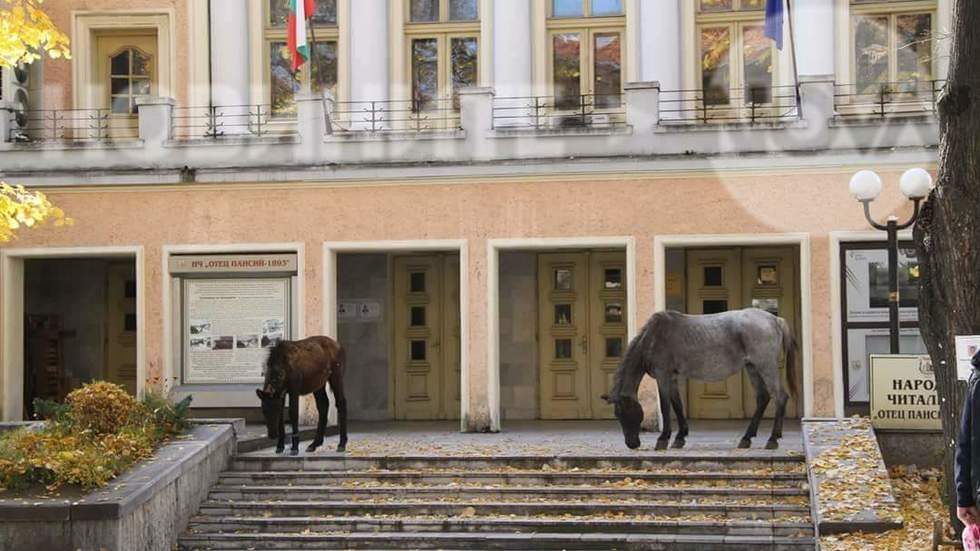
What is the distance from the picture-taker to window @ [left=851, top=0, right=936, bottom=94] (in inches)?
920

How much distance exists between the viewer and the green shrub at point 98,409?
1594 centimetres

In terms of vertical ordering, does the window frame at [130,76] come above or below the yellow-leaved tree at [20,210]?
above

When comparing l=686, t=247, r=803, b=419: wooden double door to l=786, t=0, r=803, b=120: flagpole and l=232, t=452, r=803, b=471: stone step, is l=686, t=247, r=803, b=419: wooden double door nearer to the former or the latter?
l=786, t=0, r=803, b=120: flagpole

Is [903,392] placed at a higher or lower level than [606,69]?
lower

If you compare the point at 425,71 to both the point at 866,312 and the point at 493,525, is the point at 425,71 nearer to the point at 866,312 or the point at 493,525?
the point at 866,312

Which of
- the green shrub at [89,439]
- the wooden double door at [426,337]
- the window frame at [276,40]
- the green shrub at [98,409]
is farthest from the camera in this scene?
the window frame at [276,40]

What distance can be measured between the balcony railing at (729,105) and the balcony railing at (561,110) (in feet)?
2.68

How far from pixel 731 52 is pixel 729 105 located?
0.88m

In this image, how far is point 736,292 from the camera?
2386 centimetres

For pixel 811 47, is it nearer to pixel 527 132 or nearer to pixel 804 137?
pixel 804 137

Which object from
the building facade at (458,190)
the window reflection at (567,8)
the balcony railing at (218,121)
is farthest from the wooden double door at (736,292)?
the balcony railing at (218,121)

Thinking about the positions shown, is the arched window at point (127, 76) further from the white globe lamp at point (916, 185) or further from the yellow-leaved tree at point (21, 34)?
the white globe lamp at point (916, 185)

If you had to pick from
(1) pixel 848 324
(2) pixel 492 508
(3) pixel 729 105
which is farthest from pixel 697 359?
(3) pixel 729 105

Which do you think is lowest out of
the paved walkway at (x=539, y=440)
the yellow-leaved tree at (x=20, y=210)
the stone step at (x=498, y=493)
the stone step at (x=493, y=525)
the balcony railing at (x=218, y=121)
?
the stone step at (x=493, y=525)
